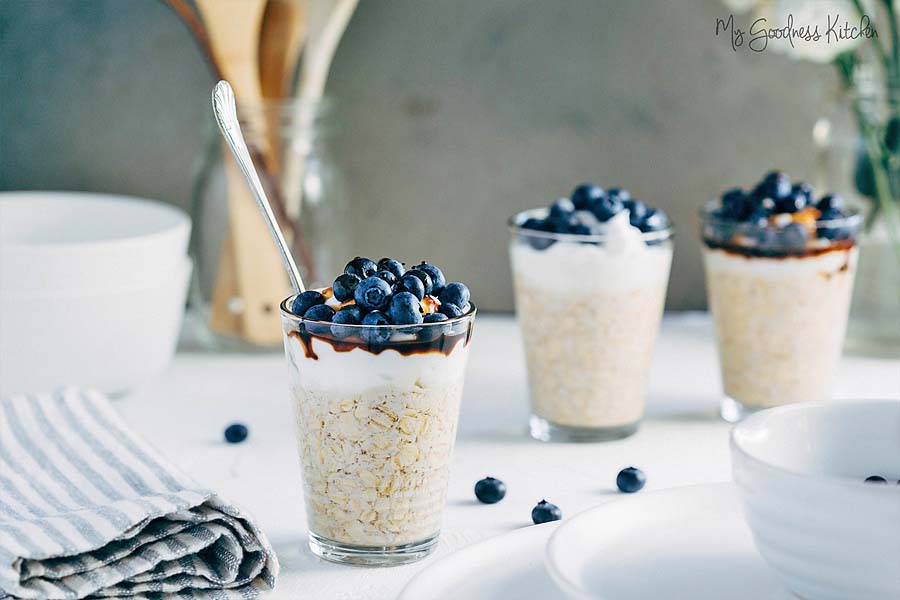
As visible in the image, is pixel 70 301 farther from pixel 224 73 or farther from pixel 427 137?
pixel 427 137

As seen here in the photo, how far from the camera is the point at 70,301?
1226 millimetres

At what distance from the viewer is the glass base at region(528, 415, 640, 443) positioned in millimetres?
1179

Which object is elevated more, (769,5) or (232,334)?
(769,5)

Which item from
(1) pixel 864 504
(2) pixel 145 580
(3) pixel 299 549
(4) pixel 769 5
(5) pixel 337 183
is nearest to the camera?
(1) pixel 864 504

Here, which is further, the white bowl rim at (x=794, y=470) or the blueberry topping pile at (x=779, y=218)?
the blueberry topping pile at (x=779, y=218)

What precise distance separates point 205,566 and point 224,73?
2.55ft

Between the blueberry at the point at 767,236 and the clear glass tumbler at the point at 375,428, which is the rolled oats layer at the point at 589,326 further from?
the clear glass tumbler at the point at 375,428

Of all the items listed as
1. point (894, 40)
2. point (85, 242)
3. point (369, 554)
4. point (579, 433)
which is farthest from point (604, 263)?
point (85, 242)

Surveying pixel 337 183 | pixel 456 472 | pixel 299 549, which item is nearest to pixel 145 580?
pixel 299 549

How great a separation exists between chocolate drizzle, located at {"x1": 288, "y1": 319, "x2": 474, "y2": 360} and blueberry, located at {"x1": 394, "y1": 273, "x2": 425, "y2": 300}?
0.03 meters

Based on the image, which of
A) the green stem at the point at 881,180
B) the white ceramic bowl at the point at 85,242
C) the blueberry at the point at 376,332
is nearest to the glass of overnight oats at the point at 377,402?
the blueberry at the point at 376,332

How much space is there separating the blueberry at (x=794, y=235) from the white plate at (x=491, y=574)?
0.50m

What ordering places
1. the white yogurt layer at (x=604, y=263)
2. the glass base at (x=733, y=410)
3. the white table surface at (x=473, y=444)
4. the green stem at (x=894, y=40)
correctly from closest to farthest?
1. the white table surface at (x=473, y=444)
2. the white yogurt layer at (x=604, y=263)
3. the glass base at (x=733, y=410)
4. the green stem at (x=894, y=40)

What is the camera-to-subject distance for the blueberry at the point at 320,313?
34.6 inches
